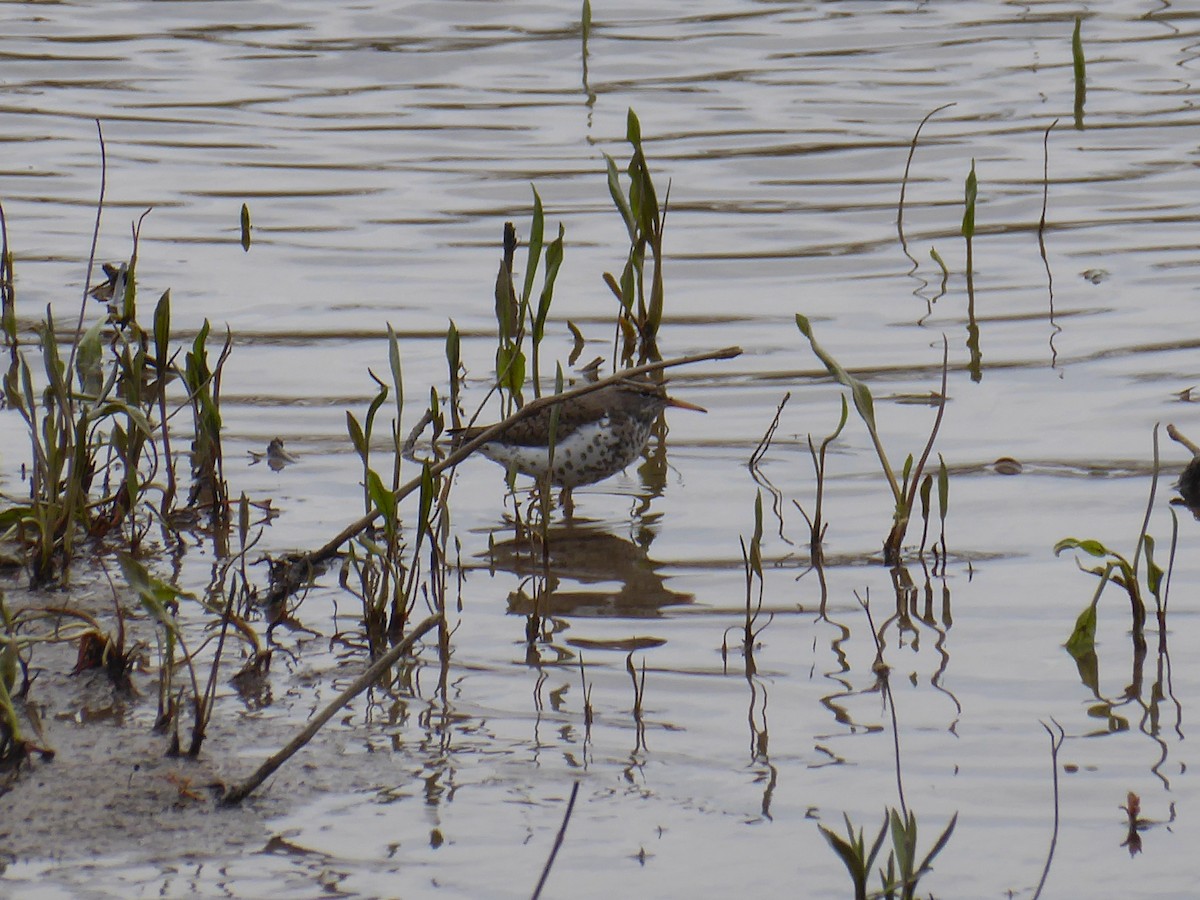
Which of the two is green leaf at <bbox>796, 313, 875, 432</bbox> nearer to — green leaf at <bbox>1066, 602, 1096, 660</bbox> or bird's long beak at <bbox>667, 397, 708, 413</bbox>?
green leaf at <bbox>1066, 602, 1096, 660</bbox>

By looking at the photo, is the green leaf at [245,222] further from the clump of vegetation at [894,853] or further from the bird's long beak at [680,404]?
the clump of vegetation at [894,853]

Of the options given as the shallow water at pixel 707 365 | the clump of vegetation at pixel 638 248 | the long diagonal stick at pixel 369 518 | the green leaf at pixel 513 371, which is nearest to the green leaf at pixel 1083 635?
the shallow water at pixel 707 365

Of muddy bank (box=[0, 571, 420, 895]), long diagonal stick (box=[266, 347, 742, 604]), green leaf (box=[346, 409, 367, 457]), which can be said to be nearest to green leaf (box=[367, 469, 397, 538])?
long diagonal stick (box=[266, 347, 742, 604])

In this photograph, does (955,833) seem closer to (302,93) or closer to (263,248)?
(263,248)

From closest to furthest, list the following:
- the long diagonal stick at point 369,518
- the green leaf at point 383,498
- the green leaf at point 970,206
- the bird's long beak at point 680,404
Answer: the green leaf at point 383,498, the long diagonal stick at point 369,518, the bird's long beak at point 680,404, the green leaf at point 970,206

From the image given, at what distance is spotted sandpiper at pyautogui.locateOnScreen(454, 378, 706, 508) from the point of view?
19.9ft

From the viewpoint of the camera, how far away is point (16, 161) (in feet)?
32.6

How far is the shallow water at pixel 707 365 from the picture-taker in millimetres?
3871

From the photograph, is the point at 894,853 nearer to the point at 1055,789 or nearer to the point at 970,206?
the point at 1055,789

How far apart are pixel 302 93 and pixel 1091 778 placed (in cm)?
866

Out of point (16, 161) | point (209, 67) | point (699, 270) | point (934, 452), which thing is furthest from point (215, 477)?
point (209, 67)

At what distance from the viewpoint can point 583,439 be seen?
619cm

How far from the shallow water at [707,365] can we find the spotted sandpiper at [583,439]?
173 mm

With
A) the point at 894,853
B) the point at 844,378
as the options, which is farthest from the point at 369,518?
the point at 894,853
